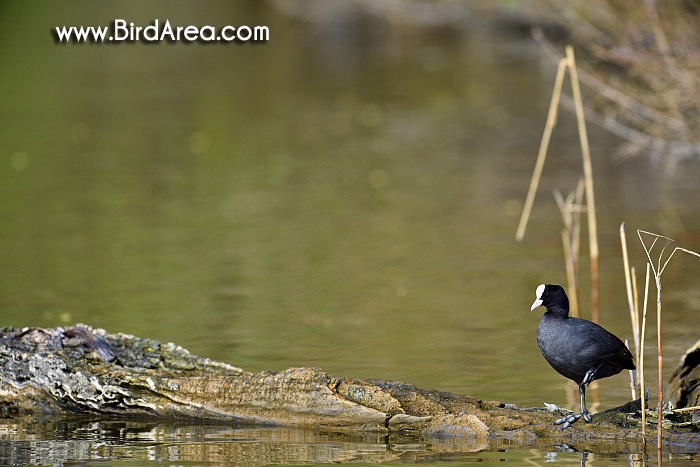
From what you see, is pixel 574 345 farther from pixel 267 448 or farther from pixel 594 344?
pixel 267 448

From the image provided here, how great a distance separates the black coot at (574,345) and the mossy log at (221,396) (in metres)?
0.22

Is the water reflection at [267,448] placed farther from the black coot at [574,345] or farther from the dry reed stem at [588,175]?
the dry reed stem at [588,175]

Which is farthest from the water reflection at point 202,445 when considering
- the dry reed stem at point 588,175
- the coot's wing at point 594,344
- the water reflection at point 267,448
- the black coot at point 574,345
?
the dry reed stem at point 588,175

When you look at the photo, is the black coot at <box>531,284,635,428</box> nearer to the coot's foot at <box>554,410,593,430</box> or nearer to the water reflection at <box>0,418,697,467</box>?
the coot's foot at <box>554,410,593,430</box>

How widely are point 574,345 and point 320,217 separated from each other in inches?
306

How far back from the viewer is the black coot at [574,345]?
225 inches

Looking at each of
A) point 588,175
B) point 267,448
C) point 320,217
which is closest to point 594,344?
point 267,448

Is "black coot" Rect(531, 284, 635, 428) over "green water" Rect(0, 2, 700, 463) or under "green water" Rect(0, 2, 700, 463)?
under

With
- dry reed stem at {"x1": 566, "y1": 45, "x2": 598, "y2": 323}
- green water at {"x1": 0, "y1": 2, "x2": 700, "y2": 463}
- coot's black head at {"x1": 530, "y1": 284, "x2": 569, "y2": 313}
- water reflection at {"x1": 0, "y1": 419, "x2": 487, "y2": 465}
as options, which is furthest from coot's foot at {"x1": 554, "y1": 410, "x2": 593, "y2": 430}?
dry reed stem at {"x1": 566, "y1": 45, "x2": 598, "y2": 323}

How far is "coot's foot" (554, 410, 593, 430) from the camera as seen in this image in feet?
19.0

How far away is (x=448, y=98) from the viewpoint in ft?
76.4

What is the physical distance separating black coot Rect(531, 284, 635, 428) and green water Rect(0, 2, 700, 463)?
0.38 m

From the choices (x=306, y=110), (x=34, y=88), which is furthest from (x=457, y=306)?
(x=34, y=88)

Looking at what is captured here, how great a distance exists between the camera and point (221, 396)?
20.9ft
